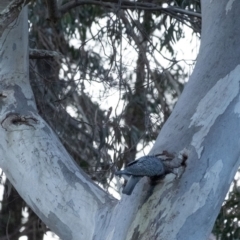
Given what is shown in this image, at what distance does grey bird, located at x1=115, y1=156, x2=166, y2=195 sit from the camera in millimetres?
1600

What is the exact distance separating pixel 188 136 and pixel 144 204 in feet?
0.74

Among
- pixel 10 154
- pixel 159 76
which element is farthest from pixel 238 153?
pixel 159 76

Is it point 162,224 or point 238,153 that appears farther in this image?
point 238,153

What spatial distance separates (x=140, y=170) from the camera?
1615mm

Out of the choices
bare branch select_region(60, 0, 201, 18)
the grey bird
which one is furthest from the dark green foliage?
the grey bird

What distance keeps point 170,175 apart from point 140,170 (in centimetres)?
16

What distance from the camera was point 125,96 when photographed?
3250 millimetres

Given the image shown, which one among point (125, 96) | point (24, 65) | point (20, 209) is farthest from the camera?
point (20, 209)

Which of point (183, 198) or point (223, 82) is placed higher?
point (223, 82)

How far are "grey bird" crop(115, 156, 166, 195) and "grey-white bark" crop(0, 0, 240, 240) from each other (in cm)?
6

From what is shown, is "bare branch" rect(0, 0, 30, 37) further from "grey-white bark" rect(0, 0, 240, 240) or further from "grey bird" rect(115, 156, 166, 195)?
"grey bird" rect(115, 156, 166, 195)

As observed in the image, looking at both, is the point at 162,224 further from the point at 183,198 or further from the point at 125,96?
the point at 125,96

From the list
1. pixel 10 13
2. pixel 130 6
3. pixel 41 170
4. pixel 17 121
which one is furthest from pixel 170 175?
pixel 130 6

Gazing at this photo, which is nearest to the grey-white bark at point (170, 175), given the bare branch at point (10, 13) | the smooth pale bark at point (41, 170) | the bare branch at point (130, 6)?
the smooth pale bark at point (41, 170)
